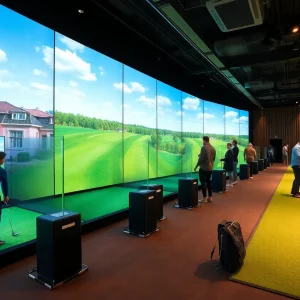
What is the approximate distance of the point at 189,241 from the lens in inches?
138

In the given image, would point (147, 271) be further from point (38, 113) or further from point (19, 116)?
point (38, 113)

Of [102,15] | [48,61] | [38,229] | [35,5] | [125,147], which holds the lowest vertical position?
[38,229]

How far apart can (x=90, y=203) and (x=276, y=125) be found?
1659cm

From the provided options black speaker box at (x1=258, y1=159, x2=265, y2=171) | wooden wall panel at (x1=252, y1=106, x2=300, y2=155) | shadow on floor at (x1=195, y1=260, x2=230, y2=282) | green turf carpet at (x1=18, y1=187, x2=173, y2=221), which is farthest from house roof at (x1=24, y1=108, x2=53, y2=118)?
Result: wooden wall panel at (x1=252, y1=106, x2=300, y2=155)

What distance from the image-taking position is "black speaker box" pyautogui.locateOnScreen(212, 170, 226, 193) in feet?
24.2

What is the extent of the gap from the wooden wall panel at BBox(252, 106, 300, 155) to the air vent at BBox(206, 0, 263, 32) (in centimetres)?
1516

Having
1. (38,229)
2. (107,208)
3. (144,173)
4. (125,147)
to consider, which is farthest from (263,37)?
(38,229)

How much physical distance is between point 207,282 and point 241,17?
4043 mm

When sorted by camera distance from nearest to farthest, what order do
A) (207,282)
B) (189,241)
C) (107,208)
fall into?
(207,282) < (189,241) < (107,208)

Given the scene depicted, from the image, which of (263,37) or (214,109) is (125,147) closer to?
(263,37)

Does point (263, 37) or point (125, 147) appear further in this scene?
point (125, 147)

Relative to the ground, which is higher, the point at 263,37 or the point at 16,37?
the point at 263,37

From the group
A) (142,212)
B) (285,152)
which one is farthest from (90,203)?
(285,152)

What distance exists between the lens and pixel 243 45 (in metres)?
5.93
